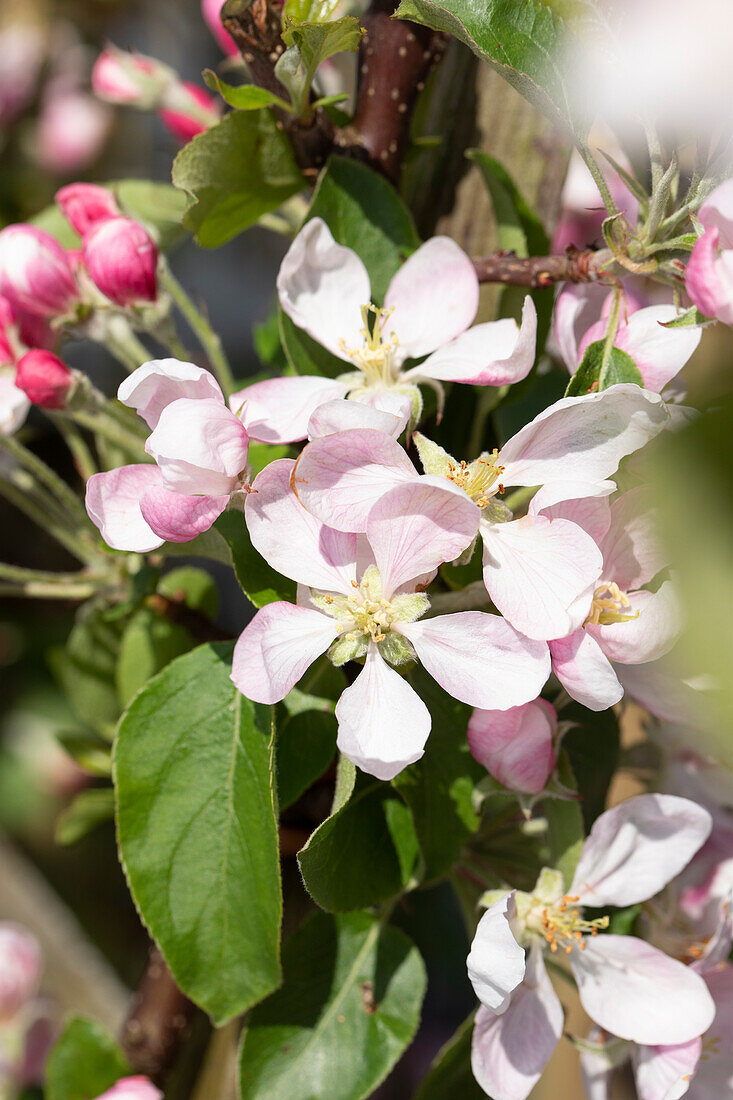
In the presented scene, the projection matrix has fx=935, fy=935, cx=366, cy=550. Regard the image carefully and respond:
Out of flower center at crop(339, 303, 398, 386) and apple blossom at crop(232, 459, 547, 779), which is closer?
apple blossom at crop(232, 459, 547, 779)

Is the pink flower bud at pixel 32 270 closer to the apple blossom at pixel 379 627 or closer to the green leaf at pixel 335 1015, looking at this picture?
the apple blossom at pixel 379 627

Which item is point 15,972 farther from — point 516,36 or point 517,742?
point 516,36

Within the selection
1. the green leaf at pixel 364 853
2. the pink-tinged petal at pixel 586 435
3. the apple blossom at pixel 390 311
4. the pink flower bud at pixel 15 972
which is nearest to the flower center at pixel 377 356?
the apple blossom at pixel 390 311

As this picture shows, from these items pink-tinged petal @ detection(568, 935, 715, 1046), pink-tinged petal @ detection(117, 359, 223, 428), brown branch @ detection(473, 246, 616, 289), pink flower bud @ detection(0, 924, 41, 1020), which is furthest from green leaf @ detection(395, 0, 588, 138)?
pink flower bud @ detection(0, 924, 41, 1020)

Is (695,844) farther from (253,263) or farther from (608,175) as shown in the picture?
(253,263)

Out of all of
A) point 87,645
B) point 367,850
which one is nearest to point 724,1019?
point 367,850

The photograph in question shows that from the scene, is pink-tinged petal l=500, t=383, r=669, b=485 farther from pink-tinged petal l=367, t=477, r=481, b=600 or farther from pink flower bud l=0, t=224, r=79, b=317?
pink flower bud l=0, t=224, r=79, b=317

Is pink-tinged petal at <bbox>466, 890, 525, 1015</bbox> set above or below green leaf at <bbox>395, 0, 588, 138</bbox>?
below
